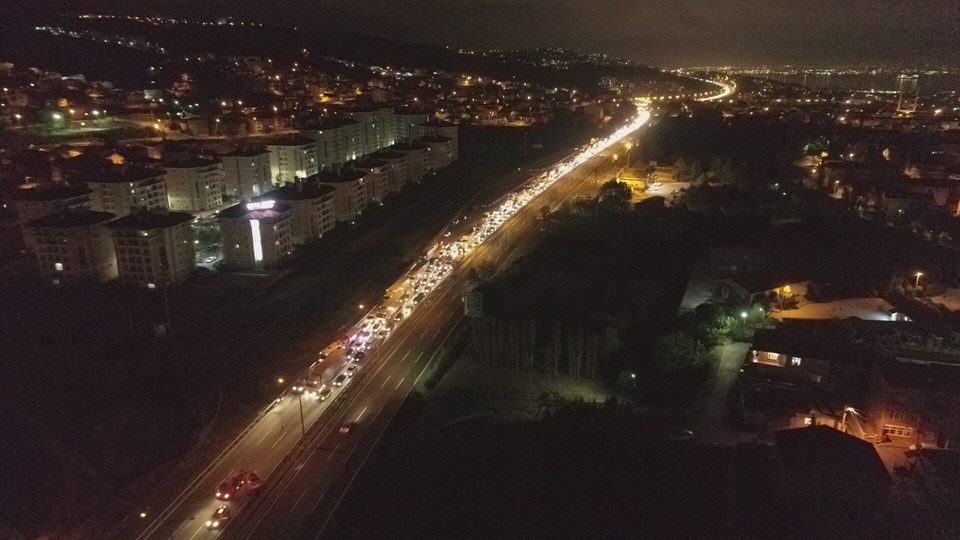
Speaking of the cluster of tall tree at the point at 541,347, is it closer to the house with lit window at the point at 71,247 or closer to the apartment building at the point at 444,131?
the house with lit window at the point at 71,247

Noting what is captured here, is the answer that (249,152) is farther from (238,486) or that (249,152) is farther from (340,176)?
(238,486)

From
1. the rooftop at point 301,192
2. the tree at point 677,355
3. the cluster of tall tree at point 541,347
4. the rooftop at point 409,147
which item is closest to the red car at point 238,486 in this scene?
the cluster of tall tree at point 541,347

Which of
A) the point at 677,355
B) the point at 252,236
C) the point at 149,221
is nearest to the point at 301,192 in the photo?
the point at 252,236

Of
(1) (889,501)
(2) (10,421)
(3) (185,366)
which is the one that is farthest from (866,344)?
(2) (10,421)

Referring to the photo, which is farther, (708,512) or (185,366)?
(185,366)

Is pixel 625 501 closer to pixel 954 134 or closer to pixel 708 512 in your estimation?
pixel 708 512

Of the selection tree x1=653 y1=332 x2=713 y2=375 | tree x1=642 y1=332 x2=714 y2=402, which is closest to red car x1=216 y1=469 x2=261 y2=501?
→ tree x1=642 y1=332 x2=714 y2=402
